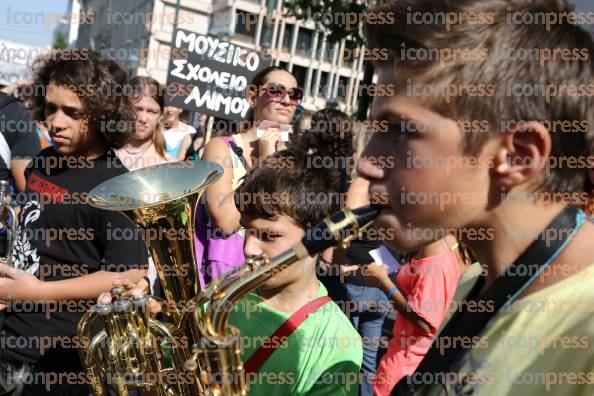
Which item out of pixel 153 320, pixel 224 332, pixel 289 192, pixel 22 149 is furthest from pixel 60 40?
pixel 224 332

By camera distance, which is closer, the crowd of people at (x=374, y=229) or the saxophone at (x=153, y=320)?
the crowd of people at (x=374, y=229)

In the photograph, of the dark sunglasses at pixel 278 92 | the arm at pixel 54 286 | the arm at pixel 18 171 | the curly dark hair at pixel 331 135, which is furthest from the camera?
the arm at pixel 18 171

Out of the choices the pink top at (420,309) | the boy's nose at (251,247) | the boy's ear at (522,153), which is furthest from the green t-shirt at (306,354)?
the boy's ear at (522,153)

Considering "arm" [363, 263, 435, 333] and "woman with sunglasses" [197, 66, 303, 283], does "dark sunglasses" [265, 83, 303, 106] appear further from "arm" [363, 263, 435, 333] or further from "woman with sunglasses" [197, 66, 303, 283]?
"arm" [363, 263, 435, 333]

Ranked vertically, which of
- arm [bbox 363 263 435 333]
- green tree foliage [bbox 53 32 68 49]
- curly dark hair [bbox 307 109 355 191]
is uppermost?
green tree foliage [bbox 53 32 68 49]

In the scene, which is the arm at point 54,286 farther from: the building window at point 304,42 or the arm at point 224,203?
the building window at point 304,42

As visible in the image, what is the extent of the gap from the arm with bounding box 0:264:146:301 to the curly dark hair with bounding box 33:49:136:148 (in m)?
0.74

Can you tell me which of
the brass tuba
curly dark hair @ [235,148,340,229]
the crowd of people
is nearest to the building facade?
the crowd of people

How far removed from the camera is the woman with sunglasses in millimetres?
3240

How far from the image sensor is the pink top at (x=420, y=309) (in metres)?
3.08

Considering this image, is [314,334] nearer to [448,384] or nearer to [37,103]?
[448,384]

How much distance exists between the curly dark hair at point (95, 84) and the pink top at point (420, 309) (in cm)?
178

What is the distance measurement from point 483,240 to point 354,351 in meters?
0.94

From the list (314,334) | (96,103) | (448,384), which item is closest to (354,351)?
(314,334)
